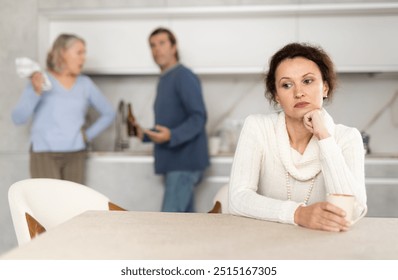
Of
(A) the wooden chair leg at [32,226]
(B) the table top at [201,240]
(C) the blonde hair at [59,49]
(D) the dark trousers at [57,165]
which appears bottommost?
(D) the dark trousers at [57,165]

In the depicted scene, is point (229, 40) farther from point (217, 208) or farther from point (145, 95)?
point (217, 208)

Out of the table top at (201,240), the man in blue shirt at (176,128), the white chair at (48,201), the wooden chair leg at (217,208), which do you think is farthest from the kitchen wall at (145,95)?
the table top at (201,240)

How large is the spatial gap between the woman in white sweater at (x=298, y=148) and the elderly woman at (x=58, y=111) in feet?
6.09

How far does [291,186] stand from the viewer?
1820 mm

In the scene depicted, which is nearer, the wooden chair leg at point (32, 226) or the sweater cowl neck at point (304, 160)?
the wooden chair leg at point (32, 226)

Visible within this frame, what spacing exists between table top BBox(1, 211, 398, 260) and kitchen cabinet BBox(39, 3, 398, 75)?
257cm

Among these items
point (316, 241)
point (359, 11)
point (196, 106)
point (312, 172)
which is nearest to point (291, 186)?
point (312, 172)

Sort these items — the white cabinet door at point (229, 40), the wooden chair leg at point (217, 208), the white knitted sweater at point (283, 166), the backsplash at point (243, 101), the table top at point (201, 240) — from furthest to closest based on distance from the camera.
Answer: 1. the backsplash at point (243, 101)
2. the white cabinet door at point (229, 40)
3. the wooden chair leg at point (217, 208)
4. the white knitted sweater at point (283, 166)
5. the table top at point (201, 240)

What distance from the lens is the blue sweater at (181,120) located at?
315cm

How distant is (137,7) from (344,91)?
5.65 feet

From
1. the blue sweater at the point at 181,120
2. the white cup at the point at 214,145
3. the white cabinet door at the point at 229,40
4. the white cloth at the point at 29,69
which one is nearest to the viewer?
the blue sweater at the point at 181,120

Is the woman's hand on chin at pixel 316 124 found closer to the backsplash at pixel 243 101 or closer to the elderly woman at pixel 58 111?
the elderly woman at pixel 58 111

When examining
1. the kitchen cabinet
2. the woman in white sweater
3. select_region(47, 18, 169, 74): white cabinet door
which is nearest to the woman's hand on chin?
the woman in white sweater

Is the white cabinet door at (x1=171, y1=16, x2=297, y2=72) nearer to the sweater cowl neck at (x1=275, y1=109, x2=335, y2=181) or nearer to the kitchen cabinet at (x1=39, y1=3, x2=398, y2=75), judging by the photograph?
the kitchen cabinet at (x1=39, y1=3, x2=398, y2=75)
